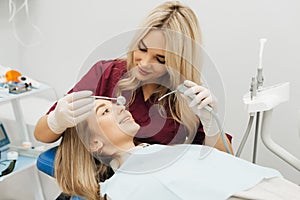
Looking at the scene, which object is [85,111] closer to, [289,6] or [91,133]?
[91,133]

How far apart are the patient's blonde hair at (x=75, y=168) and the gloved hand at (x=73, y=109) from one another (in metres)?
0.06

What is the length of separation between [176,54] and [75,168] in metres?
0.42

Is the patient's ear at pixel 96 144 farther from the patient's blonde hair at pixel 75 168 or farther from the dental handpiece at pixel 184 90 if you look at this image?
the dental handpiece at pixel 184 90

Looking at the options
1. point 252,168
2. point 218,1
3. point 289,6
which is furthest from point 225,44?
point 252,168

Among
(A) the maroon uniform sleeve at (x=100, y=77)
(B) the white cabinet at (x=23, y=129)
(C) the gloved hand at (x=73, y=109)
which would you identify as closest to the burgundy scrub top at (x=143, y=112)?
(A) the maroon uniform sleeve at (x=100, y=77)

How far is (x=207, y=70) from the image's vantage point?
1146 mm

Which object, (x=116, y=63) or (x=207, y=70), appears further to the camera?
(x=116, y=63)

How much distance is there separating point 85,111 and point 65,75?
1.05 m

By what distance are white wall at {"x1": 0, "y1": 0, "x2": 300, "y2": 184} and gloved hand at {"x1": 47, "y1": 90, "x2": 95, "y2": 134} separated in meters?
0.71

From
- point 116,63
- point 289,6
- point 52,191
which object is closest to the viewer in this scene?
point 116,63

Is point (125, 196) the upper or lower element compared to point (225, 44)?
lower

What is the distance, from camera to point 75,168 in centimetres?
119

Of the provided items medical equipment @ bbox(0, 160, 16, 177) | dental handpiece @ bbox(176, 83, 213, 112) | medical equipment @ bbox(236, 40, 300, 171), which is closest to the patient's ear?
dental handpiece @ bbox(176, 83, 213, 112)

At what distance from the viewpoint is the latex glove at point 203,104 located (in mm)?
1115
